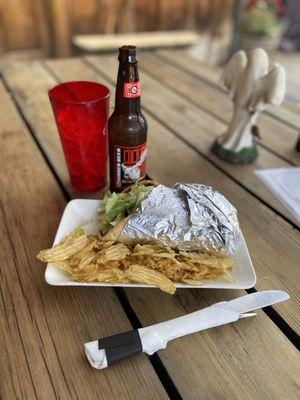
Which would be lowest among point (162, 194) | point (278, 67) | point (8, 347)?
point (8, 347)

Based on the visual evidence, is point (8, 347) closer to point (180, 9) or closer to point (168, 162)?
point (168, 162)

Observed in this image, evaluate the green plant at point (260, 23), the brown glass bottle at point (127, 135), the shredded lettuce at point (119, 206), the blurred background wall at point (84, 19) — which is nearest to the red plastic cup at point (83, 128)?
Answer: the brown glass bottle at point (127, 135)

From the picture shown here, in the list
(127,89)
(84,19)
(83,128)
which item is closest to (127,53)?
(127,89)

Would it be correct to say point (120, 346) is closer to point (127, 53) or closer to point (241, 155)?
point (127, 53)

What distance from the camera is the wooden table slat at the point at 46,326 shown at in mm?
442

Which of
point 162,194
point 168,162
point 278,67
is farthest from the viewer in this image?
point 168,162

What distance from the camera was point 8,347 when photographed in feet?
1.57

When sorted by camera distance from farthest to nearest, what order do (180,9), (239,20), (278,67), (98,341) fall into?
(239,20) < (180,9) < (278,67) < (98,341)

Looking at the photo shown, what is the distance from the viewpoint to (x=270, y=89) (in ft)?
2.50

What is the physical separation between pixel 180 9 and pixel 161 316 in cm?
307

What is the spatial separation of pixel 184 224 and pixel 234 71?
1.51ft

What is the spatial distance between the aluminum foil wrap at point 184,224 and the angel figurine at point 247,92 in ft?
1.15

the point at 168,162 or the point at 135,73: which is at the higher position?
the point at 135,73

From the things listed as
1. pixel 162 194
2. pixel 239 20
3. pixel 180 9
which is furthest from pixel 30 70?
pixel 239 20
